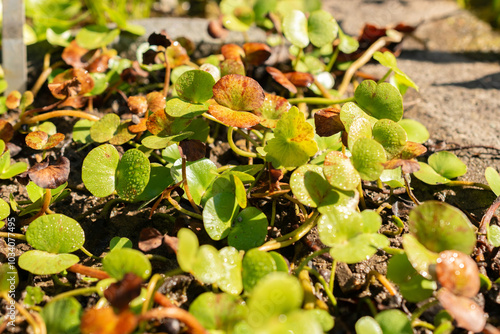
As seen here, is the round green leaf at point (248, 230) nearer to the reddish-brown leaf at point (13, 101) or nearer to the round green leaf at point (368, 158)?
the round green leaf at point (368, 158)

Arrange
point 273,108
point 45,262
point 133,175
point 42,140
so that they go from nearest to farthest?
1. point 45,262
2. point 133,175
3. point 273,108
4. point 42,140

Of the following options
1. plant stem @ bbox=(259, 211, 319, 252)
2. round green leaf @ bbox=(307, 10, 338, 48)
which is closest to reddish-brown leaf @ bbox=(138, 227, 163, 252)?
plant stem @ bbox=(259, 211, 319, 252)

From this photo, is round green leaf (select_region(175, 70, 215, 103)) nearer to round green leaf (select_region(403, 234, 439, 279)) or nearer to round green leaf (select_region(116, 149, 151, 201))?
round green leaf (select_region(116, 149, 151, 201))

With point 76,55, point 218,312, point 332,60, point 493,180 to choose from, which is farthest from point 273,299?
point 76,55

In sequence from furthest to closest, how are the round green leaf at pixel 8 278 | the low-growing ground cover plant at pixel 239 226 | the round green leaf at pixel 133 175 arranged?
the round green leaf at pixel 133 175 → the round green leaf at pixel 8 278 → the low-growing ground cover plant at pixel 239 226

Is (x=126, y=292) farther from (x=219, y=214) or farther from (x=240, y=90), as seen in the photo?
(x=240, y=90)

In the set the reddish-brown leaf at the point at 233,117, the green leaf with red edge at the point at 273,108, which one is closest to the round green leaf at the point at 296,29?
the green leaf with red edge at the point at 273,108
